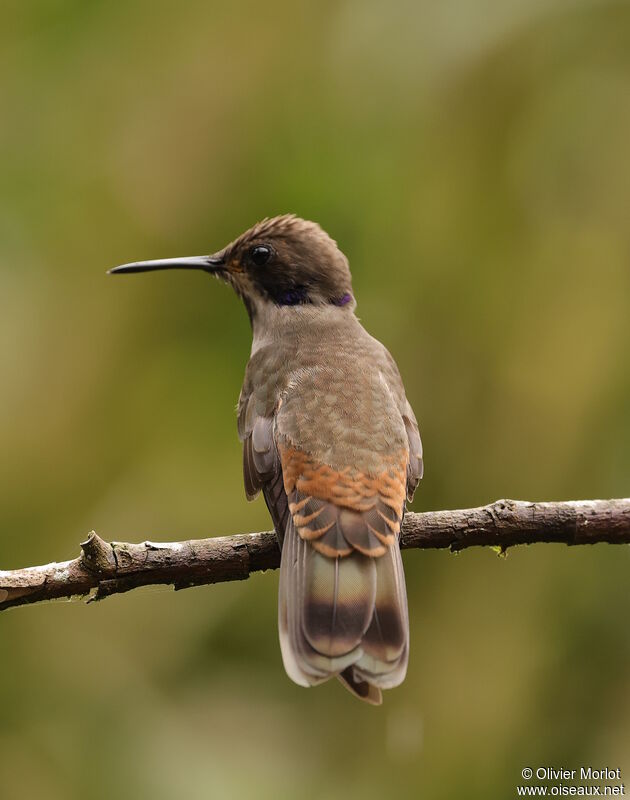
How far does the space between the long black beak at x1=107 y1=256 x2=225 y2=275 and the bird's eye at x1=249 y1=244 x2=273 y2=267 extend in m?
0.22

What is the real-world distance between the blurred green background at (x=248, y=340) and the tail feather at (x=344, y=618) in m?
1.72

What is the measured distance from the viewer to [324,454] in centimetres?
398

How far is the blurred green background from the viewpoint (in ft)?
17.8

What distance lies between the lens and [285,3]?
7.25 meters

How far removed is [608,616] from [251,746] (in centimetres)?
190

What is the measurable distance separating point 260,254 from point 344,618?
2.09m

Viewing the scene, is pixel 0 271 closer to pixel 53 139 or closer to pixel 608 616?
pixel 53 139

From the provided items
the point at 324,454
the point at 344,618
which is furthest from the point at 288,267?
the point at 344,618

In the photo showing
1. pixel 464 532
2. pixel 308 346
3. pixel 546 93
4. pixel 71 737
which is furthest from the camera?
pixel 546 93

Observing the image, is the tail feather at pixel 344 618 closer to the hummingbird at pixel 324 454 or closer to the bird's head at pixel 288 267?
the hummingbird at pixel 324 454

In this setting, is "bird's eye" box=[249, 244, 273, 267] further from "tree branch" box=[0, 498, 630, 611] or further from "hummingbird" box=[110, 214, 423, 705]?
"tree branch" box=[0, 498, 630, 611]

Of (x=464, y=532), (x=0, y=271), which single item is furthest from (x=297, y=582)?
(x=0, y=271)

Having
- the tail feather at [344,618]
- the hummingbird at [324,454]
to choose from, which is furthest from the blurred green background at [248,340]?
the tail feather at [344,618]

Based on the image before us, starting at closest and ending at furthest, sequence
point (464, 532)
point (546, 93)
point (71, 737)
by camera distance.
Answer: point (464, 532) → point (71, 737) → point (546, 93)
